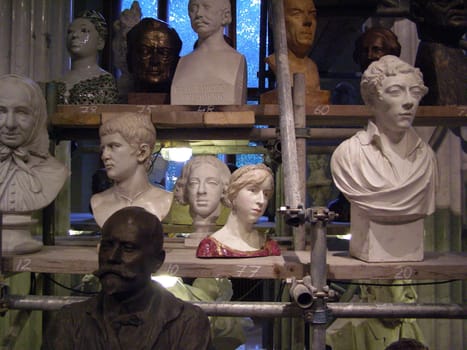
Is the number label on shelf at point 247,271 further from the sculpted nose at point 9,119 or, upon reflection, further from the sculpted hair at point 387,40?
the sculpted hair at point 387,40

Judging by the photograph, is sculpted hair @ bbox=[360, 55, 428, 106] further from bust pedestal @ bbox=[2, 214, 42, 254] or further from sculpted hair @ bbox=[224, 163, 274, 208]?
bust pedestal @ bbox=[2, 214, 42, 254]

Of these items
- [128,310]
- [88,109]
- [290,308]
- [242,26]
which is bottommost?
[290,308]

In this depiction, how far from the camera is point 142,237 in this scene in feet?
5.37

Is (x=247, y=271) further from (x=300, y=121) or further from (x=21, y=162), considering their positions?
(x=21, y=162)

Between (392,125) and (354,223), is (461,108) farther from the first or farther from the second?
(354,223)

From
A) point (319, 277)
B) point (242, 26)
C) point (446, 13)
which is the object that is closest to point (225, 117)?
point (319, 277)

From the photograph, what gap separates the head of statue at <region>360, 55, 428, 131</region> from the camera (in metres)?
2.43

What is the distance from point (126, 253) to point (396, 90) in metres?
1.43

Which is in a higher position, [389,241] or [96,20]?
[96,20]

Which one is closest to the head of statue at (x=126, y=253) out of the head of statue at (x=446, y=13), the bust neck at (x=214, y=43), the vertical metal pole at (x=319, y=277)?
the vertical metal pole at (x=319, y=277)

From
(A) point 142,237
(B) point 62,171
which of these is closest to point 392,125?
(A) point 142,237

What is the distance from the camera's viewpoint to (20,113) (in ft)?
8.45

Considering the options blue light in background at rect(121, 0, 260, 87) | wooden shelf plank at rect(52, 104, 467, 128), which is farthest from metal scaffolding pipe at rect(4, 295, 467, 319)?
blue light in background at rect(121, 0, 260, 87)

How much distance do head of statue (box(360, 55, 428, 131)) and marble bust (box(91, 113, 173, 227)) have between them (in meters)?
1.06
